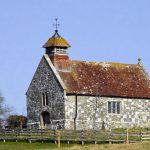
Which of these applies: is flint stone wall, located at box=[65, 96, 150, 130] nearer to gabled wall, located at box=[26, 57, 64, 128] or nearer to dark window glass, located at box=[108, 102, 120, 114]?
dark window glass, located at box=[108, 102, 120, 114]

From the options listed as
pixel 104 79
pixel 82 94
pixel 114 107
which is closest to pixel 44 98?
pixel 82 94

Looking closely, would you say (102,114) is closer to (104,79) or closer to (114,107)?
(114,107)

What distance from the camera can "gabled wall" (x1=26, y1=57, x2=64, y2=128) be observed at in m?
76.9

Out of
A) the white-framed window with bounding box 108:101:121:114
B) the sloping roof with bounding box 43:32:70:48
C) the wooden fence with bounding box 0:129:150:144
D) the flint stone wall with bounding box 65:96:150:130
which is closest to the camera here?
the wooden fence with bounding box 0:129:150:144

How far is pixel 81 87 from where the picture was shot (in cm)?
7712

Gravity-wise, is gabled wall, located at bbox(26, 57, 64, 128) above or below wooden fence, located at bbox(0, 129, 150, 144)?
above

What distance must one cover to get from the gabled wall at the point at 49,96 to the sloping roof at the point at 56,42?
1.68 m

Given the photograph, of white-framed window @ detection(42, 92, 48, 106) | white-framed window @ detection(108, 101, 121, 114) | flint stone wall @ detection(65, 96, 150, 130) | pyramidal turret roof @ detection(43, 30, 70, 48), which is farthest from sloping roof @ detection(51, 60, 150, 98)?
white-framed window @ detection(42, 92, 48, 106)

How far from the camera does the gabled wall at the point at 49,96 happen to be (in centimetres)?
7694

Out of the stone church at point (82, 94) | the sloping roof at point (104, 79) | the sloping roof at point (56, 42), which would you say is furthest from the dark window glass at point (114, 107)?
the sloping roof at point (56, 42)

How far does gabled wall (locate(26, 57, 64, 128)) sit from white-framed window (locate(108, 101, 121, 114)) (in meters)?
5.52

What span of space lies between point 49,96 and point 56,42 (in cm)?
592

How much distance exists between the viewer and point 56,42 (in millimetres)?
79438

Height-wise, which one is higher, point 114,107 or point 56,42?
point 56,42
